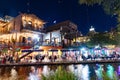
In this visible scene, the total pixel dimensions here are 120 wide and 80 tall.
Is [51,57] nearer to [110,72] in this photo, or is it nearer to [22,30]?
[22,30]

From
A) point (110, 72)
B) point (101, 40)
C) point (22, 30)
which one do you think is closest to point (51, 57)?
point (22, 30)

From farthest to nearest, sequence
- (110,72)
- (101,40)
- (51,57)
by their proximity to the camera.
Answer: (101,40) → (51,57) → (110,72)

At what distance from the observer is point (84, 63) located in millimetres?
37812

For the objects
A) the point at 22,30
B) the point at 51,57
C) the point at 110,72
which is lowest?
the point at 51,57

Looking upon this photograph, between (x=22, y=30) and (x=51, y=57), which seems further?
(x=22, y=30)

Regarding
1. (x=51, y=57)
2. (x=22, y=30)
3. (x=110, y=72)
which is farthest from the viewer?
(x=22, y=30)

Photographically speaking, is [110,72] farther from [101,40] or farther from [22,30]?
[101,40]

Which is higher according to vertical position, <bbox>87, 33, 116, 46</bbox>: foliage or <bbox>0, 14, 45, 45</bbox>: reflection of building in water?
<bbox>0, 14, 45, 45</bbox>: reflection of building in water

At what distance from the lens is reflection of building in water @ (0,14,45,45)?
4750 cm

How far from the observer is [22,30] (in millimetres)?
47094

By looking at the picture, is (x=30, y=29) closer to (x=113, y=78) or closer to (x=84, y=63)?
(x=84, y=63)

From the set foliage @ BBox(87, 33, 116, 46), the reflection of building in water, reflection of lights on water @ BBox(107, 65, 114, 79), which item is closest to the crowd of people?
the reflection of building in water

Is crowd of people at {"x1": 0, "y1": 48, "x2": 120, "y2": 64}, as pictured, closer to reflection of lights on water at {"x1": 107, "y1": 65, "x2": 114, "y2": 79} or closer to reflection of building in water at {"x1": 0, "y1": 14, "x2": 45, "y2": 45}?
reflection of building in water at {"x1": 0, "y1": 14, "x2": 45, "y2": 45}

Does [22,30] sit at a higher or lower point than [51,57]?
higher
